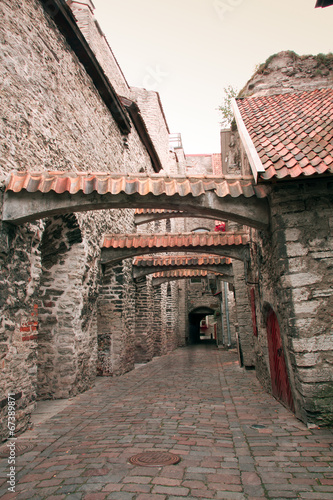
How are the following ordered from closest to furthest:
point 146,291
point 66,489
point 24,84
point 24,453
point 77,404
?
1. point 66,489
2. point 24,453
3. point 24,84
4. point 77,404
5. point 146,291

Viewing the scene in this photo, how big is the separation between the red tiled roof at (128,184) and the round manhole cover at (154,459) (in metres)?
3.00

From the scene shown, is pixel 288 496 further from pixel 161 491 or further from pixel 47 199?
pixel 47 199

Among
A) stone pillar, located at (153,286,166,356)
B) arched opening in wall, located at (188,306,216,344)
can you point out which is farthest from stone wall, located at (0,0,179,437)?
arched opening in wall, located at (188,306,216,344)

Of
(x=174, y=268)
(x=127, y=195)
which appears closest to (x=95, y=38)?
(x=174, y=268)

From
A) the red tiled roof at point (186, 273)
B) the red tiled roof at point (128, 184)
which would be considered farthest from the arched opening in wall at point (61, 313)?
the red tiled roof at point (186, 273)

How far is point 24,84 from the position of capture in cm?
529

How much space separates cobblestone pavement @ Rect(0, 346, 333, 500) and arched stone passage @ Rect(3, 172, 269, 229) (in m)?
2.73

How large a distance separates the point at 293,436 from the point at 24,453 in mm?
3040

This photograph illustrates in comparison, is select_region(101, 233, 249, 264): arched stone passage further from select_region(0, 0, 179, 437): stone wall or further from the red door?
the red door

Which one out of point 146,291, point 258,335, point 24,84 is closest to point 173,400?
point 258,335

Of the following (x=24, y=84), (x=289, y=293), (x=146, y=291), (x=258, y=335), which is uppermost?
(x=24, y=84)

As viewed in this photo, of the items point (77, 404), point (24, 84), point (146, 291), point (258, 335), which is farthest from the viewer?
point (146, 291)

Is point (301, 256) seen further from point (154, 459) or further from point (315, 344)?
point (154, 459)

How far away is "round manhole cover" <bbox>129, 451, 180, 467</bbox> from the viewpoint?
10.7 feet
